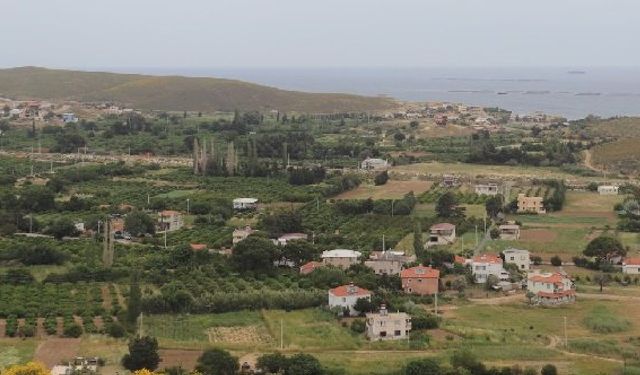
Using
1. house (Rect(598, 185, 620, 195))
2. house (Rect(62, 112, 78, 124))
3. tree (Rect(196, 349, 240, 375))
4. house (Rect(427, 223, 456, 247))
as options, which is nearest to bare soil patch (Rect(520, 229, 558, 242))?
house (Rect(427, 223, 456, 247))

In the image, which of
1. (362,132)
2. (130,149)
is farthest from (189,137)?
(362,132)

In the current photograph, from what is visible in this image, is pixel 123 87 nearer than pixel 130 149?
No

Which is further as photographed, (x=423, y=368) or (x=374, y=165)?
(x=374, y=165)

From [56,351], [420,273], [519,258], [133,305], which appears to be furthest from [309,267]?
[56,351]

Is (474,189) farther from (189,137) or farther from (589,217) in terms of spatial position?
(189,137)

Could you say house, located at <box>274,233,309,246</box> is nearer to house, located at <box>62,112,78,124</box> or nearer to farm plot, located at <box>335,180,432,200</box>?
farm plot, located at <box>335,180,432,200</box>

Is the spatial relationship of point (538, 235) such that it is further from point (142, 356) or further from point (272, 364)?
point (142, 356)
